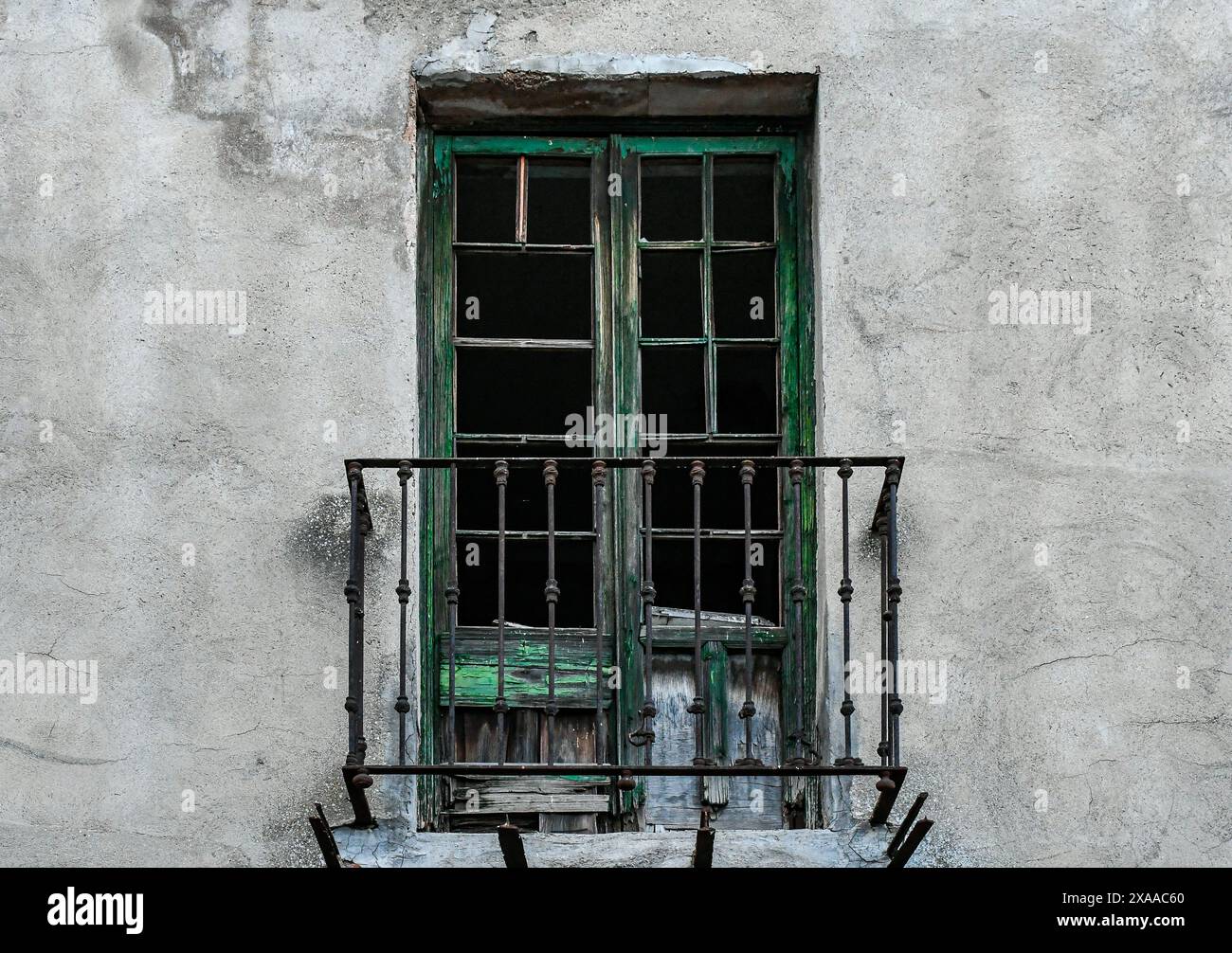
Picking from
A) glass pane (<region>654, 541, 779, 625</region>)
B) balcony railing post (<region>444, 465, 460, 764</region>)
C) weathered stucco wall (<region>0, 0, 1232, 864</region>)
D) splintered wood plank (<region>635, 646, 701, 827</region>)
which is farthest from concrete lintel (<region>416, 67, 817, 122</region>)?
splintered wood plank (<region>635, 646, 701, 827</region>)

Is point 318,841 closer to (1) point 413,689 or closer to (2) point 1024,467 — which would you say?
(1) point 413,689

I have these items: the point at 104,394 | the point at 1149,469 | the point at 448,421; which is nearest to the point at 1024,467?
the point at 1149,469

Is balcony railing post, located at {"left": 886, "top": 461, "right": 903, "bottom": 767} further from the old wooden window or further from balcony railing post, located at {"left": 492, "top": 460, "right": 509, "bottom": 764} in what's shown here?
balcony railing post, located at {"left": 492, "top": 460, "right": 509, "bottom": 764}

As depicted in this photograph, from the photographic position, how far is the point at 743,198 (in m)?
7.77

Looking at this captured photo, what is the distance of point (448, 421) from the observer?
7504mm

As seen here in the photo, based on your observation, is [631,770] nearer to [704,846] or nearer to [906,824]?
[704,846]

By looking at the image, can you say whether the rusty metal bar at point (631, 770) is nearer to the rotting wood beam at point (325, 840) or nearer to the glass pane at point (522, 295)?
the rotting wood beam at point (325, 840)

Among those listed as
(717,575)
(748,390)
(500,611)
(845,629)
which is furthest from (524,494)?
(845,629)

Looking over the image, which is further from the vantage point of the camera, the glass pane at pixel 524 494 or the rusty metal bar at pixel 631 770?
the glass pane at pixel 524 494

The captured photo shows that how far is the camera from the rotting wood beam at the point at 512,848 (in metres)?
6.30

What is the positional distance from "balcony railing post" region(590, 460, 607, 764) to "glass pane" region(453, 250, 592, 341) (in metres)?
0.63

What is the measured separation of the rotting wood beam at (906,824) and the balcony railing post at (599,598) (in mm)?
1032

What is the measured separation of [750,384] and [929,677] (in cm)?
130

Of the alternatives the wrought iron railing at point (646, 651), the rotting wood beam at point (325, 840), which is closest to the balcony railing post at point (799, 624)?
the wrought iron railing at point (646, 651)
